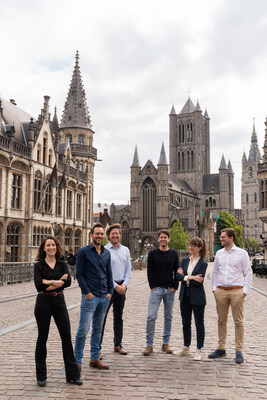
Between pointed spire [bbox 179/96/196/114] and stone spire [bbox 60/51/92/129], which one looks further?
pointed spire [bbox 179/96/196/114]

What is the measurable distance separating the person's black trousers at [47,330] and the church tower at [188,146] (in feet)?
317

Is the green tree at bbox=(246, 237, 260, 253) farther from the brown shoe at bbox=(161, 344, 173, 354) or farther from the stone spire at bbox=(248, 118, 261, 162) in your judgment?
the brown shoe at bbox=(161, 344, 173, 354)

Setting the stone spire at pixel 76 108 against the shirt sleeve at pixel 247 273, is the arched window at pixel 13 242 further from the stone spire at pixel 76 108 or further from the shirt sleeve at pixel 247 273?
the shirt sleeve at pixel 247 273

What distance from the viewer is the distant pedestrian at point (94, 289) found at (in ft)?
18.5

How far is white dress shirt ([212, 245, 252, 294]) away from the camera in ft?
21.3

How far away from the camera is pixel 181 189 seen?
93.0 m

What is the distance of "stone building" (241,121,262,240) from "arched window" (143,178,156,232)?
7756 centimetres

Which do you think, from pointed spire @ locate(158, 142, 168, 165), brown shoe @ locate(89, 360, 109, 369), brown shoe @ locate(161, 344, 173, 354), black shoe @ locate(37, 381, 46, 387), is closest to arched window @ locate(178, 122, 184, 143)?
pointed spire @ locate(158, 142, 168, 165)

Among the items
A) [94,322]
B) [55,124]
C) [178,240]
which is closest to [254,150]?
[178,240]

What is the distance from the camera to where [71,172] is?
36781 millimetres

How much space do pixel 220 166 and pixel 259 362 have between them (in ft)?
320

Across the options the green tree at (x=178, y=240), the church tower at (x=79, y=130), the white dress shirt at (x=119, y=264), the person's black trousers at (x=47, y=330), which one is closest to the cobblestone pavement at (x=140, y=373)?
the person's black trousers at (x=47, y=330)

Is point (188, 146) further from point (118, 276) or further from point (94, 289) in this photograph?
point (94, 289)

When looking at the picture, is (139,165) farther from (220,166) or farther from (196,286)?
(196,286)
